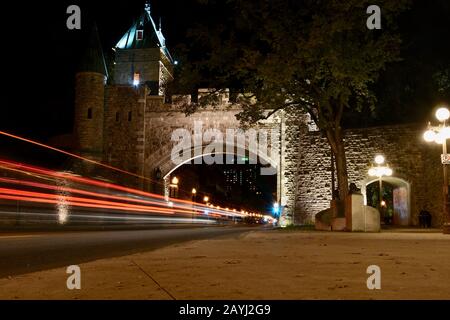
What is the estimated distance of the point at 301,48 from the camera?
51.7 feet

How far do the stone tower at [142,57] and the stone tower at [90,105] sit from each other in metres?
14.6

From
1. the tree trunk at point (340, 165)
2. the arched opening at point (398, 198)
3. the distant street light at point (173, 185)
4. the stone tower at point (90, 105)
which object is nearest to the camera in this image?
the tree trunk at point (340, 165)


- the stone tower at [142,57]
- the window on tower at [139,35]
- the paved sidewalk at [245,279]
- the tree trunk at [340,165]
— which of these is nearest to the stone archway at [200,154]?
the tree trunk at [340,165]

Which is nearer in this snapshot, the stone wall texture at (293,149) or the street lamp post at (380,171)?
the street lamp post at (380,171)

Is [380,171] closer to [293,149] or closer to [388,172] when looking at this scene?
[388,172]

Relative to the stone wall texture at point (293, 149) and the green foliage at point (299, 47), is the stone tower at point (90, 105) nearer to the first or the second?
the stone wall texture at point (293, 149)

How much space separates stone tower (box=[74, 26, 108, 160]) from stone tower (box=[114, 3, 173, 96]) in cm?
1456

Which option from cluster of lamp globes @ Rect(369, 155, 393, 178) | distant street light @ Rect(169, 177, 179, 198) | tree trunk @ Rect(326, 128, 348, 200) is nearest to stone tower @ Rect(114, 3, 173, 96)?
distant street light @ Rect(169, 177, 179, 198)

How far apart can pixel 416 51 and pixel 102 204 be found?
2022 cm

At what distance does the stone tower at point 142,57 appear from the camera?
4756 cm
